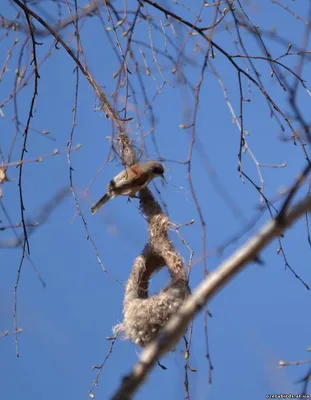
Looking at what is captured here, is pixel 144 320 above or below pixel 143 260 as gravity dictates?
below

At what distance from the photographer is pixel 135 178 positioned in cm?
260

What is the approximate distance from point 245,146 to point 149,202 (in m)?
0.75

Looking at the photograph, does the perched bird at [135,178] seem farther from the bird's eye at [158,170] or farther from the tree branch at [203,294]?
the tree branch at [203,294]

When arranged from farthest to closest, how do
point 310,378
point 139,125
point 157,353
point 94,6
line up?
point 139,125 → point 94,6 → point 310,378 → point 157,353

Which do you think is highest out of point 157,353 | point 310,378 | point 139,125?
point 139,125

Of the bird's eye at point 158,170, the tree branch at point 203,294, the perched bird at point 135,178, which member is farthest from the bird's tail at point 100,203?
the tree branch at point 203,294

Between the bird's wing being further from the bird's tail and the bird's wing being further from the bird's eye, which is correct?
the bird's tail

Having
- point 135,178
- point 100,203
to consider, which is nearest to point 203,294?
point 135,178

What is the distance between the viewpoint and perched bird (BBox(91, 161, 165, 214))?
2.60 m

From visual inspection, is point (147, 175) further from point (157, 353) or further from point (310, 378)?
point (157, 353)

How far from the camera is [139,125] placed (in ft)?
7.61

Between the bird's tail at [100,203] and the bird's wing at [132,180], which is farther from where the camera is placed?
the bird's tail at [100,203]

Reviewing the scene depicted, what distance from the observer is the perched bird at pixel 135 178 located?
2596mm

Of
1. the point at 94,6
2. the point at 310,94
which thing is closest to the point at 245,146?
the point at 310,94
